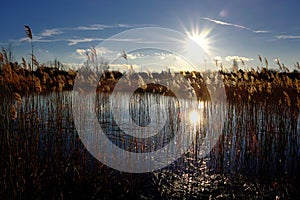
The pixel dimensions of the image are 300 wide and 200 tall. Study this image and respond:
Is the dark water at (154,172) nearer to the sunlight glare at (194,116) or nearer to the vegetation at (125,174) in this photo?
the vegetation at (125,174)

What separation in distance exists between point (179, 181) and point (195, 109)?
13.6 ft

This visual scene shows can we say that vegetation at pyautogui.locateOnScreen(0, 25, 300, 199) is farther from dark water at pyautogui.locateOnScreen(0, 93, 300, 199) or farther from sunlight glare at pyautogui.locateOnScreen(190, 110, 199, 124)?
sunlight glare at pyautogui.locateOnScreen(190, 110, 199, 124)

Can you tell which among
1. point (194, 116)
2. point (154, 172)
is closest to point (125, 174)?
point (154, 172)

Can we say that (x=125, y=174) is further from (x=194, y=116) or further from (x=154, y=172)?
(x=194, y=116)

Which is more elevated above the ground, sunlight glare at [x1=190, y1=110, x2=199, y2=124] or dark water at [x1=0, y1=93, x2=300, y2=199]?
sunlight glare at [x1=190, y1=110, x2=199, y2=124]

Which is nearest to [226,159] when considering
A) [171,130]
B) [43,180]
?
[171,130]

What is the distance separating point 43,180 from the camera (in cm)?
348

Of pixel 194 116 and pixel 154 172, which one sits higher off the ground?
pixel 194 116

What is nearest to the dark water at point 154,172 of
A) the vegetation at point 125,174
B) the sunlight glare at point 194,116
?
the vegetation at point 125,174

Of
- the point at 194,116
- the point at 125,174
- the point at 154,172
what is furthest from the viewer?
the point at 194,116

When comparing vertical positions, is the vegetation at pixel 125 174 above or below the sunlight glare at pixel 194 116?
below

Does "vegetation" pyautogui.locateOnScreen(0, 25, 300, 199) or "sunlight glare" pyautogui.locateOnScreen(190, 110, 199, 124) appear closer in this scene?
"vegetation" pyautogui.locateOnScreen(0, 25, 300, 199)

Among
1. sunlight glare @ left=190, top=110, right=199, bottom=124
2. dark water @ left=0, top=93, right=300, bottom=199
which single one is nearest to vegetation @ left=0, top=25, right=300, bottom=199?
dark water @ left=0, top=93, right=300, bottom=199

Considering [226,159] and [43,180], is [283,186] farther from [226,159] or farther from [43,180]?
[43,180]
